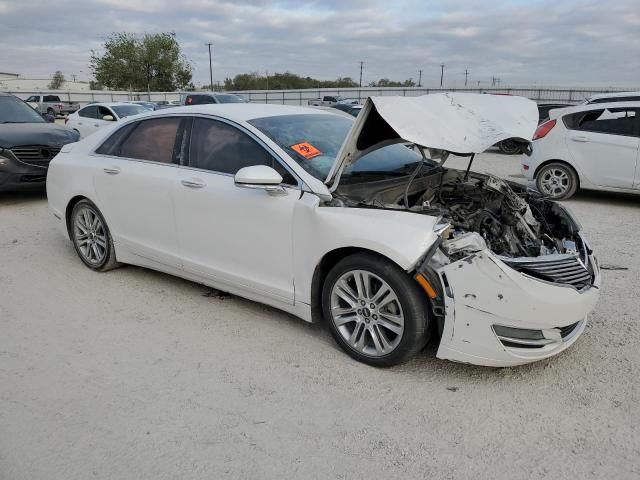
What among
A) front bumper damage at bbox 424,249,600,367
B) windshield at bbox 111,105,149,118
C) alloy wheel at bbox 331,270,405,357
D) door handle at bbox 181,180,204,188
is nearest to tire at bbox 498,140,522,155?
front bumper damage at bbox 424,249,600,367

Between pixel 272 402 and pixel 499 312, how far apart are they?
1.38 m

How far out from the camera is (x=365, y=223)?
3109mm

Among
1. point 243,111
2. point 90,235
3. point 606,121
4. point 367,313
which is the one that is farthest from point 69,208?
point 606,121

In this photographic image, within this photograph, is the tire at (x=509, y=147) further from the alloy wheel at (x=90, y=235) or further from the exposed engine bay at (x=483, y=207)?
the alloy wheel at (x=90, y=235)

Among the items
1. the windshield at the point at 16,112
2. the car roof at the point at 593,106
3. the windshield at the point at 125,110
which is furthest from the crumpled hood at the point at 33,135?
the car roof at the point at 593,106

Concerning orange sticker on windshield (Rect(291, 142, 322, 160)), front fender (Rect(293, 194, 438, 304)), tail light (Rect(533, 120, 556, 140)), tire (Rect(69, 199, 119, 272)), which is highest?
orange sticker on windshield (Rect(291, 142, 322, 160))

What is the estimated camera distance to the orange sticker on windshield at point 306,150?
12.0 feet

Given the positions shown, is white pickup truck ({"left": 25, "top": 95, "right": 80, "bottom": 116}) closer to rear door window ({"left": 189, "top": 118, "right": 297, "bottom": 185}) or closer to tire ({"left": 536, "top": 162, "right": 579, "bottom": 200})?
tire ({"left": 536, "top": 162, "right": 579, "bottom": 200})

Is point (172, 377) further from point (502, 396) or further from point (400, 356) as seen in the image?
point (502, 396)

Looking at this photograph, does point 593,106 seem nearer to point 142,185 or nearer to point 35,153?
point 142,185

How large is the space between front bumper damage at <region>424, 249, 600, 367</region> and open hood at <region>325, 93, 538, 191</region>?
2.58ft

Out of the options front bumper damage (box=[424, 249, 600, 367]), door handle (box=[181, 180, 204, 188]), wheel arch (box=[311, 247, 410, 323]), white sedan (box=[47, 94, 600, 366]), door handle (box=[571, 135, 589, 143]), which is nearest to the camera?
front bumper damage (box=[424, 249, 600, 367])

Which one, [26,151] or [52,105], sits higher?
[26,151]

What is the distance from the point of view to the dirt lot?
2447 mm
